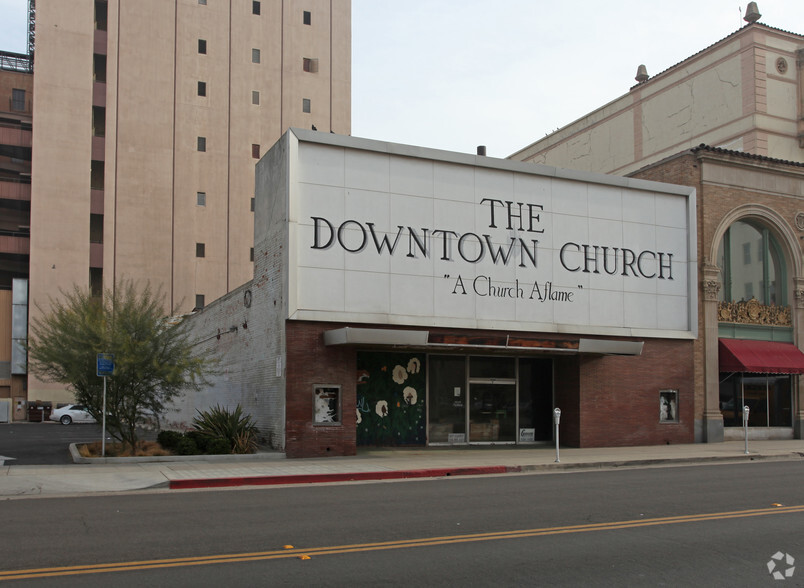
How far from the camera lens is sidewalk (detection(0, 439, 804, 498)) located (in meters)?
15.2

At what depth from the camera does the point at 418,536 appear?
9914mm

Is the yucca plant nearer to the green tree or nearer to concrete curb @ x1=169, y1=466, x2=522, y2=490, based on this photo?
the green tree

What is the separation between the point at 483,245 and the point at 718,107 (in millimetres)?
20146

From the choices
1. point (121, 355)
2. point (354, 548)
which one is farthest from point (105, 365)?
point (354, 548)

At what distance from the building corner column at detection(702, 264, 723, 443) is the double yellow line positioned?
50.8ft

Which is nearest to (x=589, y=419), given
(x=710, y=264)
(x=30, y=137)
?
(x=710, y=264)

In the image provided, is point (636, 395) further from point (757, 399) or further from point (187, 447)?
point (187, 447)

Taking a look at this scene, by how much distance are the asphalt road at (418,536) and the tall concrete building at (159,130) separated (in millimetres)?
39935

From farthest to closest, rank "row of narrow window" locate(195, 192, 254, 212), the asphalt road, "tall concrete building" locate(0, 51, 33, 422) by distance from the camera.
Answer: "row of narrow window" locate(195, 192, 254, 212) < "tall concrete building" locate(0, 51, 33, 422) < the asphalt road

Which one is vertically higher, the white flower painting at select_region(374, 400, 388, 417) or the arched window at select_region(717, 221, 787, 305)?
the arched window at select_region(717, 221, 787, 305)

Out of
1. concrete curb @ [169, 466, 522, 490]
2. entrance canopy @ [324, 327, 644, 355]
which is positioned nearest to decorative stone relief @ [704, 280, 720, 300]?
entrance canopy @ [324, 327, 644, 355]

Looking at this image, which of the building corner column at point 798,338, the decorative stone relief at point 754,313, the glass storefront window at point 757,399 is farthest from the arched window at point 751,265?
the glass storefront window at point 757,399

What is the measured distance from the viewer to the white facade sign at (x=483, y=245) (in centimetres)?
2114

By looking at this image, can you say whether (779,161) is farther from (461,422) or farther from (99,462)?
(99,462)
